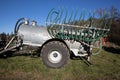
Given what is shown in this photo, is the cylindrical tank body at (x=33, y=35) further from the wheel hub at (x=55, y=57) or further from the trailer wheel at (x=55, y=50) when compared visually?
the wheel hub at (x=55, y=57)

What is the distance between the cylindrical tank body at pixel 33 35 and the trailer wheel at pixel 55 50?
19.3 inches

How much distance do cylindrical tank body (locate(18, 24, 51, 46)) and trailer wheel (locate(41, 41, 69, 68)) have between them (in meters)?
0.49

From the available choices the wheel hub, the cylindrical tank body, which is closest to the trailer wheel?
the wheel hub

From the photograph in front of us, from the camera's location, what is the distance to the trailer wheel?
20.4ft

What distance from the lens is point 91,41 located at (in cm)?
672

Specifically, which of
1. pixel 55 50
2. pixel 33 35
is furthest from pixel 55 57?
pixel 33 35

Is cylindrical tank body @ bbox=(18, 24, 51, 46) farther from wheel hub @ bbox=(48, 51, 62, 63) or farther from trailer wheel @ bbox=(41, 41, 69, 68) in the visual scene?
wheel hub @ bbox=(48, 51, 62, 63)

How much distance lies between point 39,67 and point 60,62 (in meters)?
0.88

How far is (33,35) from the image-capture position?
654 centimetres

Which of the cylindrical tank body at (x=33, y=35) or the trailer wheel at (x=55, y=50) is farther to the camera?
the cylindrical tank body at (x=33, y=35)

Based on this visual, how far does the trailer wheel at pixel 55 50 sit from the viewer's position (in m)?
6.20

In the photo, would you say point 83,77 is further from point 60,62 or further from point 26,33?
point 26,33

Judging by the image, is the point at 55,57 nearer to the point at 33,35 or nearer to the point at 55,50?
the point at 55,50

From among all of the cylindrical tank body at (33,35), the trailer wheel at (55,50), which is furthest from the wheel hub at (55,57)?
the cylindrical tank body at (33,35)
